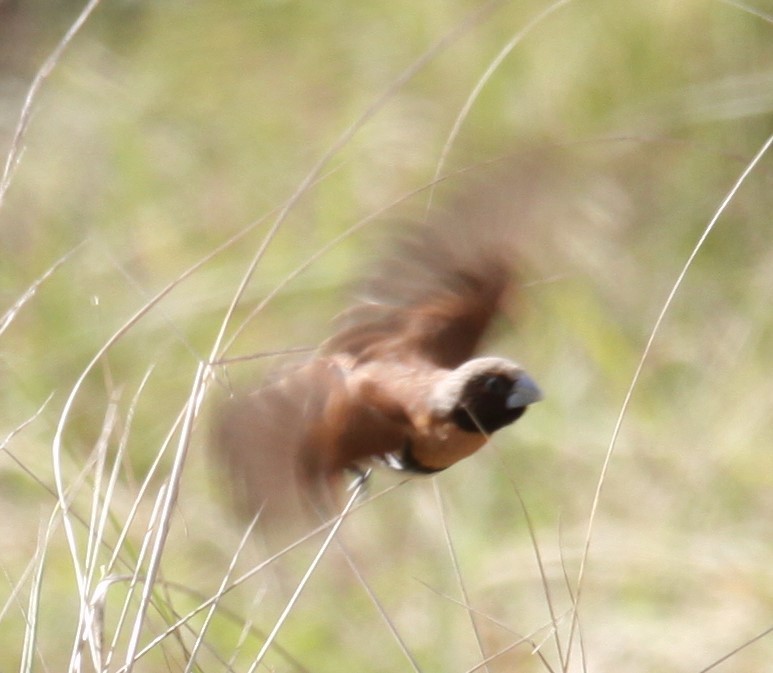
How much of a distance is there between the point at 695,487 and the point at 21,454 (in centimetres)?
150

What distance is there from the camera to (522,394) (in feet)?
6.52

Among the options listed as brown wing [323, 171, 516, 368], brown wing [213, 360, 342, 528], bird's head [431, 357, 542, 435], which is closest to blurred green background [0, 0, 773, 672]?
brown wing [323, 171, 516, 368]

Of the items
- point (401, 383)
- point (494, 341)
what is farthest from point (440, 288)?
point (494, 341)

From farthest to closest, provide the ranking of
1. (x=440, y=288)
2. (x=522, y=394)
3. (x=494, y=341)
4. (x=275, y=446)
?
(x=494, y=341)
(x=440, y=288)
(x=522, y=394)
(x=275, y=446)

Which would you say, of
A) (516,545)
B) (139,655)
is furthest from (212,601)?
(516,545)

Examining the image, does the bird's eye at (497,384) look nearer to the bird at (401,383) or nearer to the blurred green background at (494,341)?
the bird at (401,383)

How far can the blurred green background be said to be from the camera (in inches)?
128

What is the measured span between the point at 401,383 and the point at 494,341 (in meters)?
0.73

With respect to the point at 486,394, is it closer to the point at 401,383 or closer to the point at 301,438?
the point at 401,383

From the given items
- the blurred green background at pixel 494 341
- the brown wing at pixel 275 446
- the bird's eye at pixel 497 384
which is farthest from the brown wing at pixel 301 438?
the blurred green background at pixel 494 341

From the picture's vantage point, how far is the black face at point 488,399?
1.99 meters

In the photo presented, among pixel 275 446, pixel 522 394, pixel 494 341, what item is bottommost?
pixel 494 341

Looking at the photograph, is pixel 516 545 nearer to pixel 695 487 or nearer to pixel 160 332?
pixel 695 487

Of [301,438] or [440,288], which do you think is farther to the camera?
[440,288]
